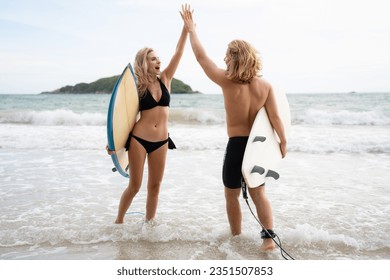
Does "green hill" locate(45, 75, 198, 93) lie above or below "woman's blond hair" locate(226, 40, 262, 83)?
above

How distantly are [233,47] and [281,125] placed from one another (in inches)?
28.7

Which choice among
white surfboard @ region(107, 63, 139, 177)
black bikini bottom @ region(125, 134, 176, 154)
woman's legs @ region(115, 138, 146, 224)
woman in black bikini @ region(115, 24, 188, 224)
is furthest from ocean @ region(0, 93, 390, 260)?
white surfboard @ region(107, 63, 139, 177)

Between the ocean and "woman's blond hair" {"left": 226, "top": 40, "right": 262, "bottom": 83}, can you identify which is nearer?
"woman's blond hair" {"left": 226, "top": 40, "right": 262, "bottom": 83}

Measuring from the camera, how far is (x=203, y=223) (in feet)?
11.8

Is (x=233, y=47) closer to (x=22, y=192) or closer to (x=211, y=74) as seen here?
(x=211, y=74)

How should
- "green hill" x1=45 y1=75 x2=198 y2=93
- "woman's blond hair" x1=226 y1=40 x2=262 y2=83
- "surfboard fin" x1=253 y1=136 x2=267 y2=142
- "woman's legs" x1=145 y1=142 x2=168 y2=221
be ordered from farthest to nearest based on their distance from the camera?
1. "green hill" x1=45 y1=75 x2=198 y2=93
2. "woman's legs" x1=145 y1=142 x2=168 y2=221
3. "surfboard fin" x1=253 y1=136 x2=267 y2=142
4. "woman's blond hair" x1=226 y1=40 x2=262 y2=83

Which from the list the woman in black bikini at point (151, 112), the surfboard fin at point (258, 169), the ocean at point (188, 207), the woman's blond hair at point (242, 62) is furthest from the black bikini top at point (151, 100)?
the ocean at point (188, 207)

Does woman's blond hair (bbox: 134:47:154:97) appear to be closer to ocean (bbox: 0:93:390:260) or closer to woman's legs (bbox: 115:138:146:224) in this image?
woman's legs (bbox: 115:138:146:224)

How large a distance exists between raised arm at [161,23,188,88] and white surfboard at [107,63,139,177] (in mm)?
289

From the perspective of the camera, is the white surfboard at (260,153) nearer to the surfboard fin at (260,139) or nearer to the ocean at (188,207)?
the surfboard fin at (260,139)

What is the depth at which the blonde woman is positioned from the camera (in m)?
2.59

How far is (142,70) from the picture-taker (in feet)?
9.73

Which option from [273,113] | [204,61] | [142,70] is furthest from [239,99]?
[142,70]
